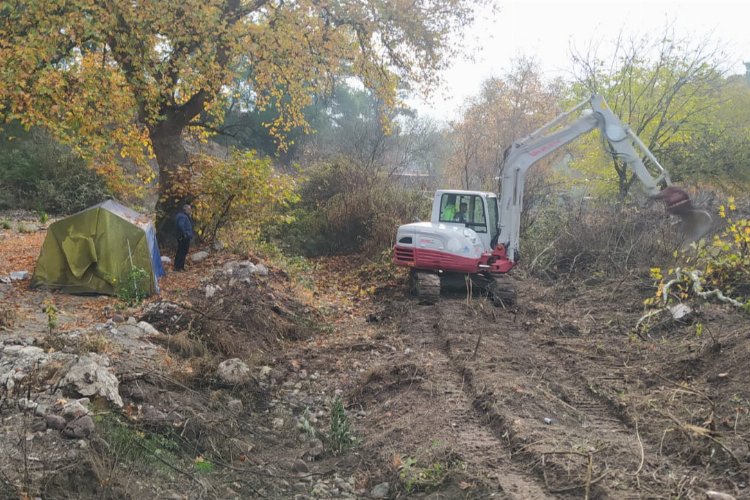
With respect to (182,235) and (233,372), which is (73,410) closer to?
(233,372)

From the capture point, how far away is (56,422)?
182 inches

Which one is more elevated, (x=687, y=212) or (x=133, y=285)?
(x=687, y=212)

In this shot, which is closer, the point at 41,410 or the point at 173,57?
the point at 41,410

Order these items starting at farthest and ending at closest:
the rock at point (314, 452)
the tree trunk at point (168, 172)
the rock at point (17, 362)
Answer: the tree trunk at point (168, 172) < the rock at point (314, 452) < the rock at point (17, 362)

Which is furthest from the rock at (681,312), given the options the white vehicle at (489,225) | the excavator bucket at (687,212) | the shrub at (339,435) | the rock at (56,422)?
the rock at (56,422)

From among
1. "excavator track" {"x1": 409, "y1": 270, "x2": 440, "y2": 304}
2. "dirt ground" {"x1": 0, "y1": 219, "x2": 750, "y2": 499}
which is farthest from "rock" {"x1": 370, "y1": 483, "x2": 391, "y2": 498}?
"excavator track" {"x1": 409, "y1": 270, "x2": 440, "y2": 304}

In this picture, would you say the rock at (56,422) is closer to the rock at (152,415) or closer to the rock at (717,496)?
the rock at (152,415)

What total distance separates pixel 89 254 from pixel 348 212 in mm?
9184

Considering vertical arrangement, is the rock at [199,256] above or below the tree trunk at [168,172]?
below

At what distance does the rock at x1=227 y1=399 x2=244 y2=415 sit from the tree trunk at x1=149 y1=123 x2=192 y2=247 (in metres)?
8.30

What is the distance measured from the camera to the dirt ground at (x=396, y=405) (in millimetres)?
4461

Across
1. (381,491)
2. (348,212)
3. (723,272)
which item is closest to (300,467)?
(381,491)

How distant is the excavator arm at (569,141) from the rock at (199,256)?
21.1 ft

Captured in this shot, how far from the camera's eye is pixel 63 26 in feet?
33.3
